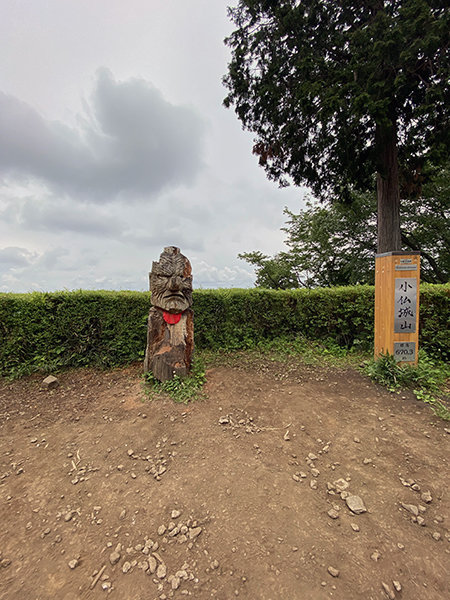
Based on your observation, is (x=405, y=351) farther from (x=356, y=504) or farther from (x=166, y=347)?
(x=166, y=347)

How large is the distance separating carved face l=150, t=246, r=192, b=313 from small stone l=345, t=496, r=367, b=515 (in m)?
2.89

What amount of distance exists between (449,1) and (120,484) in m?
9.98

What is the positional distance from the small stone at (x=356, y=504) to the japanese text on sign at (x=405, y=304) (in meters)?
2.83

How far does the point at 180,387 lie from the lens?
3730mm

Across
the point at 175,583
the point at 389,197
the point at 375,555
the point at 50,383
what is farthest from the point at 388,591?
the point at 389,197

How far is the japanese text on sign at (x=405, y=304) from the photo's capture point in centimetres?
403

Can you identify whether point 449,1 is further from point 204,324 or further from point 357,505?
point 357,505

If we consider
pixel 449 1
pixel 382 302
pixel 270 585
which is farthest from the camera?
pixel 449 1

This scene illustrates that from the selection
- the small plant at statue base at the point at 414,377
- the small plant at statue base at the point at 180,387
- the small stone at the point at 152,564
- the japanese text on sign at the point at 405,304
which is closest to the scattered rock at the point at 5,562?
the small stone at the point at 152,564

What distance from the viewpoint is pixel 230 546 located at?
1.71 m

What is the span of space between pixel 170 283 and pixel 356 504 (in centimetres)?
317

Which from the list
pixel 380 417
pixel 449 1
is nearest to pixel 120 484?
pixel 380 417

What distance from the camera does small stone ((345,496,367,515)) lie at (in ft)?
6.40

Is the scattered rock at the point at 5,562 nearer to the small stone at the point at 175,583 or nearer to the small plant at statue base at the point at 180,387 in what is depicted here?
the small stone at the point at 175,583
